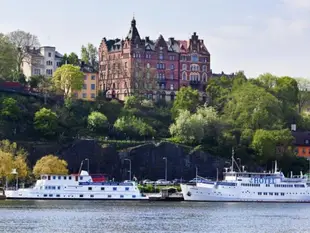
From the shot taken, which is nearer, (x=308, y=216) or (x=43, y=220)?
(x=43, y=220)

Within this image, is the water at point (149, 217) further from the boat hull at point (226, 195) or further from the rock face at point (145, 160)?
the rock face at point (145, 160)

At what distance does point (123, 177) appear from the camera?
16512 cm

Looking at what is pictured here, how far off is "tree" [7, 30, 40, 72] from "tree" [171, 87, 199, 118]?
30049 mm

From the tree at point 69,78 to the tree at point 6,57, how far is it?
7.98 meters

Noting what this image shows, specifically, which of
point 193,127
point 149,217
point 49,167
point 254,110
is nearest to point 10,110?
point 49,167

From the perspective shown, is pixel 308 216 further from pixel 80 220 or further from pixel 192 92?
pixel 192 92

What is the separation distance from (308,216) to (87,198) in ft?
117

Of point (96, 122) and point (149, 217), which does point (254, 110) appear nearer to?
point (96, 122)

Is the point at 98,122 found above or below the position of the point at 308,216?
above

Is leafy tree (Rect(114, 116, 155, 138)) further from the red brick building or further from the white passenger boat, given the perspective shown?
the white passenger boat

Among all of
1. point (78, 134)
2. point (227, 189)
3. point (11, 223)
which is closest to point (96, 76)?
point (78, 134)

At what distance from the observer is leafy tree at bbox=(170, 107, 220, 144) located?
174 metres

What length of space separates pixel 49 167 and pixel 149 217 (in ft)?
121

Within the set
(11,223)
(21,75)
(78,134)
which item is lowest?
(11,223)
